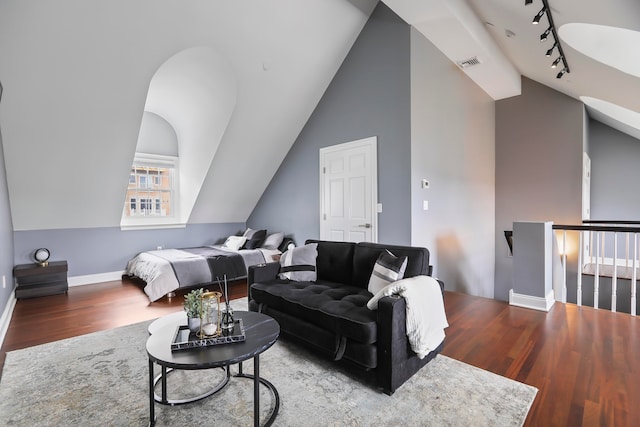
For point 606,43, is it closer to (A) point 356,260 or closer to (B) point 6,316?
(A) point 356,260

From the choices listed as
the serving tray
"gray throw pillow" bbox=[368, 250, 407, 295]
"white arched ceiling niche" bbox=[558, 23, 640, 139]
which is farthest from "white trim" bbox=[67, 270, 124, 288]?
"white arched ceiling niche" bbox=[558, 23, 640, 139]

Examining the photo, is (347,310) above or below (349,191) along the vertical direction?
below

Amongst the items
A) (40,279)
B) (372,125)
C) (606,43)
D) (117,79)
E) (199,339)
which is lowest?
(40,279)

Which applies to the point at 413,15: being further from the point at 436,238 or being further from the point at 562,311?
the point at 562,311

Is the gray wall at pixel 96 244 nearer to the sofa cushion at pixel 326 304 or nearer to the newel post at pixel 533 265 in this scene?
the sofa cushion at pixel 326 304

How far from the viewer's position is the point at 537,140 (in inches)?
217

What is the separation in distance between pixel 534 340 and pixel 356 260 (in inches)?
65.0

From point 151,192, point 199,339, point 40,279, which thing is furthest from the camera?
point 151,192

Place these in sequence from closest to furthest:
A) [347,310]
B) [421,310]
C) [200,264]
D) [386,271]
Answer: [421,310]
[347,310]
[386,271]
[200,264]

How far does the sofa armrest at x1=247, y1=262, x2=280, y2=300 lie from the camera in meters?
2.97

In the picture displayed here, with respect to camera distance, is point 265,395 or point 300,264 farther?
point 300,264

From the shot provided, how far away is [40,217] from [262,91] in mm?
3656

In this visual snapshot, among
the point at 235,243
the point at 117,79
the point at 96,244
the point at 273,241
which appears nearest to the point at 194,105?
the point at 117,79

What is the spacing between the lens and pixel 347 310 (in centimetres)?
211
